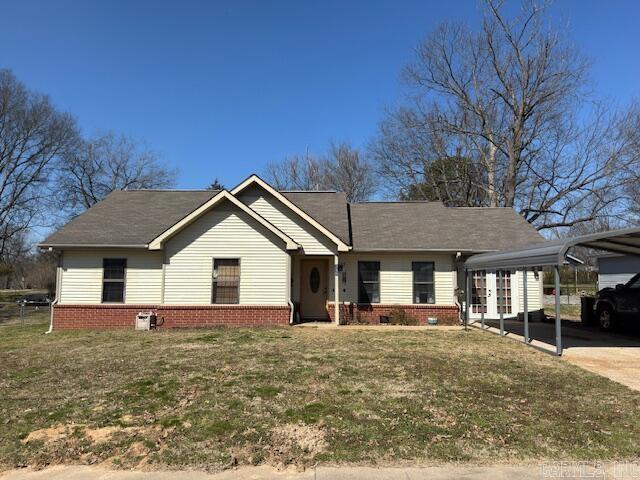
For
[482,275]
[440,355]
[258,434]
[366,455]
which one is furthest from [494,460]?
[482,275]

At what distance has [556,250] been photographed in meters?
10.5

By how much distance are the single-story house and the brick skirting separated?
1.3 inches

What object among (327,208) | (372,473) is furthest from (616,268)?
(372,473)

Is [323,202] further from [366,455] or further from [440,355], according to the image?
[366,455]

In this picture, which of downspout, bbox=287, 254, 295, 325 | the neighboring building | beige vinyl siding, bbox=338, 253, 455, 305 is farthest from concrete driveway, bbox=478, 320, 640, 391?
the neighboring building

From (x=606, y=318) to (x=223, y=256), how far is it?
12675mm

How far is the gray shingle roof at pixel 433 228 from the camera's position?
1753 cm

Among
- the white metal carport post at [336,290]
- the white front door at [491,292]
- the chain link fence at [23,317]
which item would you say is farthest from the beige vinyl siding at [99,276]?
the white front door at [491,292]

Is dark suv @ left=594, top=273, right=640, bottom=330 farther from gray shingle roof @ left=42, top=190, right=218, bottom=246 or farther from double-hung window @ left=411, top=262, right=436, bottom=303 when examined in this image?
gray shingle roof @ left=42, top=190, right=218, bottom=246

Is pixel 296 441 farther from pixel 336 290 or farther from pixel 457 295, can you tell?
pixel 457 295

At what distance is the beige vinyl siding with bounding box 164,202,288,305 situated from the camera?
15.7 meters

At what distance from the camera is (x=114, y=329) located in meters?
15.6

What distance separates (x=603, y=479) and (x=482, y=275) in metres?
13.6

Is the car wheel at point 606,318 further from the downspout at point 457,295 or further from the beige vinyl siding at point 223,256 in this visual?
the beige vinyl siding at point 223,256
